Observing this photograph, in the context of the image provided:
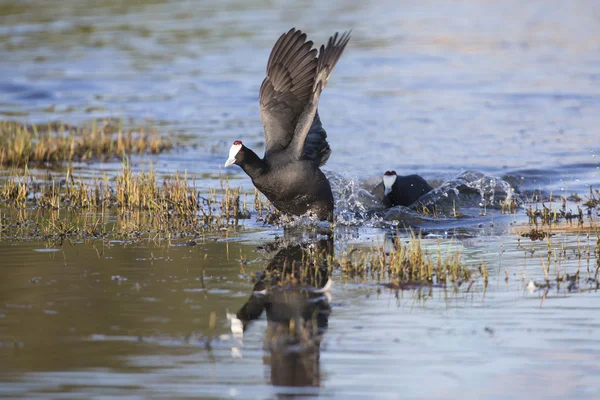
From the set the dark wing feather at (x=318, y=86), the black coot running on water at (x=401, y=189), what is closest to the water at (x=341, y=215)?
the black coot running on water at (x=401, y=189)

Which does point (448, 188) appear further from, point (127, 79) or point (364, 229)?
point (127, 79)

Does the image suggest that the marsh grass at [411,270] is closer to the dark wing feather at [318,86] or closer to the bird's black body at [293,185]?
the bird's black body at [293,185]

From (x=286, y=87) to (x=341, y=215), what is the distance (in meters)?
1.58

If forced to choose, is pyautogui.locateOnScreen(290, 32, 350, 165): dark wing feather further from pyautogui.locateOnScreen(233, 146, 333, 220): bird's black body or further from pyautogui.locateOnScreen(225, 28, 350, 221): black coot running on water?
pyautogui.locateOnScreen(233, 146, 333, 220): bird's black body

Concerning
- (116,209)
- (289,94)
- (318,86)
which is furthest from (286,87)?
(116,209)

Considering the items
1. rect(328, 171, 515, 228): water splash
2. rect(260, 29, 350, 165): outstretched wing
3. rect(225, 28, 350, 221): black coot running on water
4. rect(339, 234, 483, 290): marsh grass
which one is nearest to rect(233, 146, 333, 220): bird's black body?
rect(225, 28, 350, 221): black coot running on water

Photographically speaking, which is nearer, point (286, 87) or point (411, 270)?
point (411, 270)

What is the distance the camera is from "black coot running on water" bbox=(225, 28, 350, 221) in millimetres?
8805

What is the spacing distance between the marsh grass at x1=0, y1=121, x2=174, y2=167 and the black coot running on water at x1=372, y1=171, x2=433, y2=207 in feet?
14.1

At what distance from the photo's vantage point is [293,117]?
356 inches

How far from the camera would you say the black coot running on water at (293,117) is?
8.80 metres

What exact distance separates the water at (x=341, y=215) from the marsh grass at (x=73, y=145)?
1.68 feet

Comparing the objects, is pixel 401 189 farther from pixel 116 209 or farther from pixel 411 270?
pixel 411 270

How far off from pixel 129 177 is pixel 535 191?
5.09m
